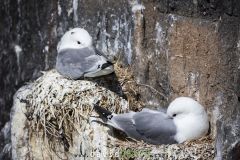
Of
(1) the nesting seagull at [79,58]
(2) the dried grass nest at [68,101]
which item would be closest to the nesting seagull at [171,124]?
(2) the dried grass nest at [68,101]

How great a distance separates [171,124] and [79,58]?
108cm

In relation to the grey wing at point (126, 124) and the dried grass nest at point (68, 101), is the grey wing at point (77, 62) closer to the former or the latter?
the dried grass nest at point (68, 101)

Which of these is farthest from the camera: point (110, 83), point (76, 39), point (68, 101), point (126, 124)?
point (76, 39)

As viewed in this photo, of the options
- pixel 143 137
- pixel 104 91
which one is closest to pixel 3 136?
pixel 104 91

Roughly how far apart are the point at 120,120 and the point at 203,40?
81 cm

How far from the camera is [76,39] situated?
6.22 m

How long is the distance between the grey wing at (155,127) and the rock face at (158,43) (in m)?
0.29

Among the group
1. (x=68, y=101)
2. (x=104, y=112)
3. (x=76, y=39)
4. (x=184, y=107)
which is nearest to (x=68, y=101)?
(x=68, y=101)

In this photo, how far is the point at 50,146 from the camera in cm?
606

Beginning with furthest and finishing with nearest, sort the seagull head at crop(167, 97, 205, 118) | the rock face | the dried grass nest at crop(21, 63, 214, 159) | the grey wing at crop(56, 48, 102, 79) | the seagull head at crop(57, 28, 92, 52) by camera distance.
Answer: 1. the seagull head at crop(57, 28, 92, 52)
2. the grey wing at crop(56, 48, 102, 79)
3. the dried grass nest at crop(21, 63, 214, 159)
4. the seagull head at crop(167, 97, 205, 118)
5. the rock face

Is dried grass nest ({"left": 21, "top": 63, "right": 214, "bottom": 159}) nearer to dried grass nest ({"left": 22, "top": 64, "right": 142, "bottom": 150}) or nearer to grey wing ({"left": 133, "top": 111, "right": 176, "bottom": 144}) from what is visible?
dried grass nest ({"left": 22, "top": 64, "right": 142, "bottom": 150})

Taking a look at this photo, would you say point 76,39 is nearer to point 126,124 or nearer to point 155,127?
point 126,124

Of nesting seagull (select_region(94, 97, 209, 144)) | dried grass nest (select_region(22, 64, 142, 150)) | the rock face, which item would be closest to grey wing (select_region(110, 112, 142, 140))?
nesting seagull (select_region(94, 97, 209, 144))

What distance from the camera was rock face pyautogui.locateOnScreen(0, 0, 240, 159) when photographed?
201 inches
